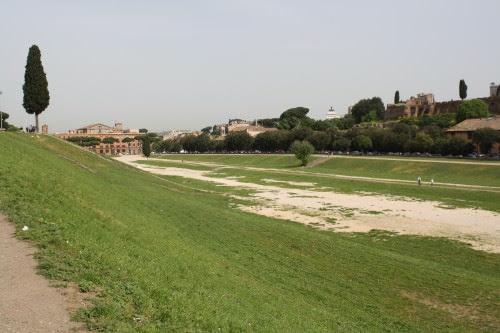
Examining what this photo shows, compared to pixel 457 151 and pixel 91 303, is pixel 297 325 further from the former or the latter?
pixel 457 151

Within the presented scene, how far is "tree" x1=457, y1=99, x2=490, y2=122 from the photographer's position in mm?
96688

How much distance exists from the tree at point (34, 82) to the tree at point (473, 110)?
87354mm

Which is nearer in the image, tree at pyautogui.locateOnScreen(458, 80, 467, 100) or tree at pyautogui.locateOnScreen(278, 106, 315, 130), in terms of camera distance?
tree at pyautogui.locateOnScreen(458, 80, 467, 100)

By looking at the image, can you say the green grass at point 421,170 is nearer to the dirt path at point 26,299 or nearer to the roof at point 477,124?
the roof at point 477,124

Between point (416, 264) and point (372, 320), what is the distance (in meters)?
5.71

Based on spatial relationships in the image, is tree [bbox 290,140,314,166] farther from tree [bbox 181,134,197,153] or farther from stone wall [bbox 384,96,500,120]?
tree [bbox 181,134,197,153]

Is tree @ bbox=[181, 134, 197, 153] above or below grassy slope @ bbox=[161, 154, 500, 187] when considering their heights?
above

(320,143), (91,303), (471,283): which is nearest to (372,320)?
(471,283)

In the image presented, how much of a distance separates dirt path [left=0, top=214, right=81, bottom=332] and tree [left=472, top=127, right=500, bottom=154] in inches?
2887

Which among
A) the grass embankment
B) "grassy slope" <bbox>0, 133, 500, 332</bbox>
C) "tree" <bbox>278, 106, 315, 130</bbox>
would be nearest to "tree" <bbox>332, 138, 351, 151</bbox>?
the grass embankment

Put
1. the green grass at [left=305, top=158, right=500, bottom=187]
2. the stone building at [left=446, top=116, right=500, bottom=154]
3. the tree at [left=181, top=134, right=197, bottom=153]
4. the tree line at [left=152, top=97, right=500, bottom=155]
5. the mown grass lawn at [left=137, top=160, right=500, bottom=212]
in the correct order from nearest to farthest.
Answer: the mown grass lawn at [left=137, top=160, right=500, bottom=212], the green grass at [left=305, top=158, right=500, bottom=187], the tree line at [left=152, top=97, right=500, bottom=155], the stone building at [left=446, top=116, right=500, bottom=154], the tree at [left=181, top=134, right=197, bottom=153]

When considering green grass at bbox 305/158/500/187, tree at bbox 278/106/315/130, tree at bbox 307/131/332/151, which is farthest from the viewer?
tree at bbox 278/106/315/130

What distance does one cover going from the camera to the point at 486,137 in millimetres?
68500

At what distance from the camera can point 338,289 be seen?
42.8ft
